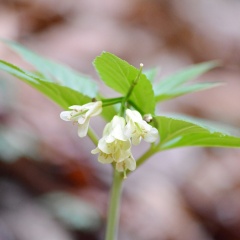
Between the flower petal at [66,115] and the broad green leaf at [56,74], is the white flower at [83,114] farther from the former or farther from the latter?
the broad green leaf at [56,74]

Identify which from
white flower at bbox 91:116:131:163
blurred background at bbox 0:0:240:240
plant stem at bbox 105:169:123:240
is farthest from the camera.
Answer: blurred background at bbox 0:0:240:240

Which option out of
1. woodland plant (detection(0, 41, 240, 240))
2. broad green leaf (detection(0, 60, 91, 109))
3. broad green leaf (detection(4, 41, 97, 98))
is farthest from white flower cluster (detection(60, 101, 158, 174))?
broad green leaf (detection(4, 41, 97, 98))

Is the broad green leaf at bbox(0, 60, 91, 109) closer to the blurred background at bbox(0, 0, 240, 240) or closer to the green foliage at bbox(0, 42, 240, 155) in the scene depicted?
the green foliage at bbox(0, 42, 240, 155)

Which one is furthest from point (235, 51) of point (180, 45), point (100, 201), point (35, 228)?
point (35, 228)

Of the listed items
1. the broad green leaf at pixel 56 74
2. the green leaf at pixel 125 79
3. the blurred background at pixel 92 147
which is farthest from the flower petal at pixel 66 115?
the blurred background at pixel 92 147

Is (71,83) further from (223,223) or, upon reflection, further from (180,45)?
(180,45)

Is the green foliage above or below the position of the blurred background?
below

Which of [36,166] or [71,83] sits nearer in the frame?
[71,83]
